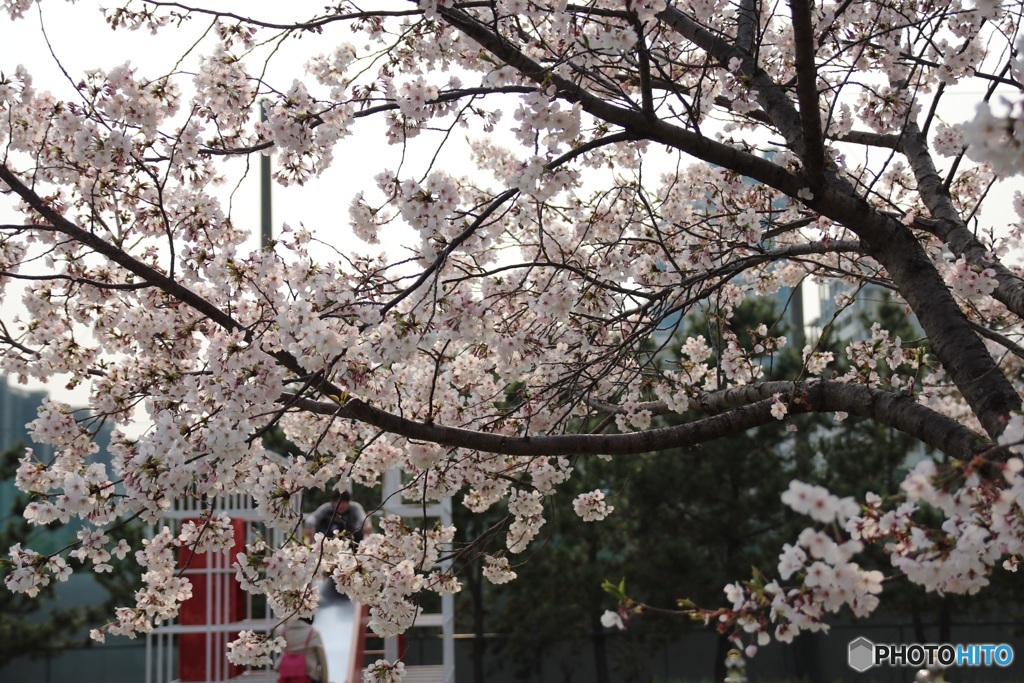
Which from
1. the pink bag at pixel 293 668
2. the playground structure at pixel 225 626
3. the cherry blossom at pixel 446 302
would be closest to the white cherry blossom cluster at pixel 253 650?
the cherry blossom at pixel 446 302

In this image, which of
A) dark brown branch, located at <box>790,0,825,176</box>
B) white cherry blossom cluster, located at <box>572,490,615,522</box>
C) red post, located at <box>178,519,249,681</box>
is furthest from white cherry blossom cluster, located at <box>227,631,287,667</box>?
red post, located at <box>178,519,249,681</box>

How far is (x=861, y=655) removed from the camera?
10609 millimetres

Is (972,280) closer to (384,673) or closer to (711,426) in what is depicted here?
(711,426)

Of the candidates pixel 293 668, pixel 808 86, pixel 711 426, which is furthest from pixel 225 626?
pixel 808 86

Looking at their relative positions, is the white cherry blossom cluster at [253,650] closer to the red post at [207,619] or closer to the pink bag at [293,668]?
the pink bag at [293,668]

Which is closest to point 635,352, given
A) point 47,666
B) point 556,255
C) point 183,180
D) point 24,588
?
point 556,255

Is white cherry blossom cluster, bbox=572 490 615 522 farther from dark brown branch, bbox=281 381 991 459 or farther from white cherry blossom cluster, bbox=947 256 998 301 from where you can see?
white cherry blossom cluster, bbox=947 256 998 301

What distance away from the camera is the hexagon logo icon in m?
10.3

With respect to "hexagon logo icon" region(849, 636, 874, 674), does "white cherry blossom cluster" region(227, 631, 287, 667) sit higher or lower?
higher

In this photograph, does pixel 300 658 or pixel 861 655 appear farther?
pixel 861 655

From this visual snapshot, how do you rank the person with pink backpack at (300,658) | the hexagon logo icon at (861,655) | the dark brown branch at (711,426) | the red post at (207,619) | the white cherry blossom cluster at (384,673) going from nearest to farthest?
the dark brown branch at (711,426)
the white cherry blossom cluster at (384,673)
the person with pink backpack at (300,658)
the red post at (207,619)
the hexagon logo icon at (861,655)

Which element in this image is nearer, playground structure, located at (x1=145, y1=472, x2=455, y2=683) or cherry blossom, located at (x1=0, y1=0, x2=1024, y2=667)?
cherry blossom, located at (x1=0, y1=0, x2=1024, y2=667)

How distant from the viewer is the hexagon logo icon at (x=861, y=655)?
1026cm

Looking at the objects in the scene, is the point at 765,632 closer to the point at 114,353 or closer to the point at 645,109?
the point at 645,109
